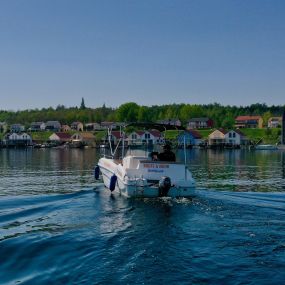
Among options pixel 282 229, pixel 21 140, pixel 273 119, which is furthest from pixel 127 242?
pixel 273 119

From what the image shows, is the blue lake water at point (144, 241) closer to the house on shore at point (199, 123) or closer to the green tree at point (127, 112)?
the house on shore at point (199, 123)

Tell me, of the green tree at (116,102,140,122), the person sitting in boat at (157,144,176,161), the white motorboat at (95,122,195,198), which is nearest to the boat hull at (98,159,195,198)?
the white motorboat at (95,122,195,198)

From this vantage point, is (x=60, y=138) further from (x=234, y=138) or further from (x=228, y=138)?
(x=234, y=138)

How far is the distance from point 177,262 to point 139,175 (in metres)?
9.93

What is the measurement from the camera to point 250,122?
18675 centimetres

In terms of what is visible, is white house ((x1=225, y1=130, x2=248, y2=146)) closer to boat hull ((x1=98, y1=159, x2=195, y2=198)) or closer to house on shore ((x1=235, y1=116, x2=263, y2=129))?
house on shore ((x1=235, y1=116, x2=263, y2=129))

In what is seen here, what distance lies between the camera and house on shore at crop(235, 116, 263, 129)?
607 ft

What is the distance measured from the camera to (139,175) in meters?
21.2

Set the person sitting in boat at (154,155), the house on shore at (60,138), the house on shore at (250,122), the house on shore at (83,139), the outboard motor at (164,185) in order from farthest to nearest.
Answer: the house on shore at (250,122) → the house on shore at (60,138) → the house on shore at (83,139) → the person sitting in boat at (154,155) → the outboard motor at (164,185)

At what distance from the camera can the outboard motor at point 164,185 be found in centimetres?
2022

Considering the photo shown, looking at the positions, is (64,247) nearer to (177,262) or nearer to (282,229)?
(177,262)

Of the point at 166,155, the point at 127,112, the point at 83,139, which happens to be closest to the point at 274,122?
the point at 127,112

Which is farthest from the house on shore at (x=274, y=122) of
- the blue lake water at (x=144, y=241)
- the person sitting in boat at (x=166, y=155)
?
the blue lake water at (x=144, y=241)

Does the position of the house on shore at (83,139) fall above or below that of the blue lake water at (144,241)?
above
